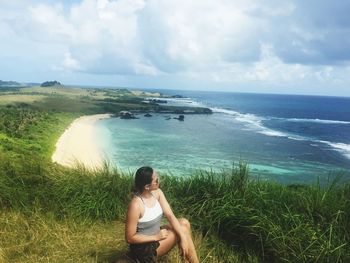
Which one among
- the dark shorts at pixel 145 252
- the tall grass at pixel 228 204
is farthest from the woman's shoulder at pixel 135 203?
the tall grass at pixel 228 204

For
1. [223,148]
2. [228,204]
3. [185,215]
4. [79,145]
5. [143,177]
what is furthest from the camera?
[223,148]

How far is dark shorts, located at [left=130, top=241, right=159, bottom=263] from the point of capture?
4723 mm

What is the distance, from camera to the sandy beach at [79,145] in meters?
35.0

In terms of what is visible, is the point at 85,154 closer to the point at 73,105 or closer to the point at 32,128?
the point at 32,128

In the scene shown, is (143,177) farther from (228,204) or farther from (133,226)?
(228,204)

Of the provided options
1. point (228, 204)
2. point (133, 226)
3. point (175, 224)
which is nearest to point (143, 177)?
point (133, 226)

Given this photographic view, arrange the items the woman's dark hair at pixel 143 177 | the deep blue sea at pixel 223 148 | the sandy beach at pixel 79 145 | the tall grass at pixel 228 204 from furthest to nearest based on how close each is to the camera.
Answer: the deep blue sea at pixel 223 148
the sandy beach at pixel 79 145
the tall grass at pixel 228 204
the woman's dark hair at pixel 143 177

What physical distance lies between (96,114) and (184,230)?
75.8m

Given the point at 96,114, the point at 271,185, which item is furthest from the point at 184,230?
the point at 96,114

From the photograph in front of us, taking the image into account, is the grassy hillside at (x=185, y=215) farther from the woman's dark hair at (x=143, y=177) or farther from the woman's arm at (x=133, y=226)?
the woman's dark hair at (x=143, y=177)

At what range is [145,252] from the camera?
473 centimetres

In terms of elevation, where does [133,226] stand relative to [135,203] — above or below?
below

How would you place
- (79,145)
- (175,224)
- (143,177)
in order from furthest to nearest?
(79,145) < (175,224) < (143,177)

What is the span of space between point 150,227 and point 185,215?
6.81ft
